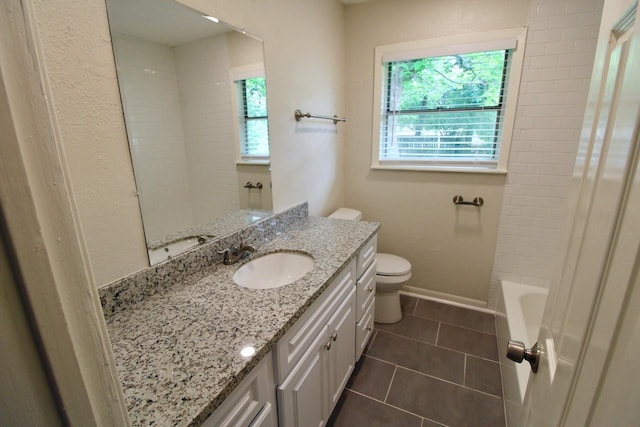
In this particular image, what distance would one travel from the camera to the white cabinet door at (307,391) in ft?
3.43

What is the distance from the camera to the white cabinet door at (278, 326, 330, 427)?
1.04 metres

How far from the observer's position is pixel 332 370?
4.73 ft

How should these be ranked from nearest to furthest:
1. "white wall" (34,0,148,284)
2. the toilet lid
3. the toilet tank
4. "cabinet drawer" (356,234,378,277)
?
"white wall" (34,0,148,284)
"cabinet drawer" (356,234,378,277)
the toilet lid
the toilet tank

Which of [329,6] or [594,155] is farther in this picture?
[329,6]

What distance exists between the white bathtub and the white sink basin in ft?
3.73

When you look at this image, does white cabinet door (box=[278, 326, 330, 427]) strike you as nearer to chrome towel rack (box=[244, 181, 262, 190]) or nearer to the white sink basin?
the white sink basin

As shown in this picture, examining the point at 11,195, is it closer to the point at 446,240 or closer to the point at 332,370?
the point at 332,370

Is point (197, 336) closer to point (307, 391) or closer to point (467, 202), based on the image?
point (307, 391)

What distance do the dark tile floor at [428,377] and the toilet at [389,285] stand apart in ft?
0.26

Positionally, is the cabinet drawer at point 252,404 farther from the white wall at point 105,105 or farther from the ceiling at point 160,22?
the ceiling at point 160,22

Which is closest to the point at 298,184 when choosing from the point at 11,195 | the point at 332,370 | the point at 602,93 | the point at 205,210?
the point at 205,210

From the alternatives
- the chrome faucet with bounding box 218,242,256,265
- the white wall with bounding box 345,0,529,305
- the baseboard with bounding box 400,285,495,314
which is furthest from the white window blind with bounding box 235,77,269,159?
the baseboard with bounding box 400,285,495,314

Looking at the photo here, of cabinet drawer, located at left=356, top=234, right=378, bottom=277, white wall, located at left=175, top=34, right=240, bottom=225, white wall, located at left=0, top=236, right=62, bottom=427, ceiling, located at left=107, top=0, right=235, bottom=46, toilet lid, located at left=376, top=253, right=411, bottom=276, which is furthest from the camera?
toilet lid, located at left=376, top=253, right=411, bottom=276

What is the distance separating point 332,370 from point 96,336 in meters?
1.30
